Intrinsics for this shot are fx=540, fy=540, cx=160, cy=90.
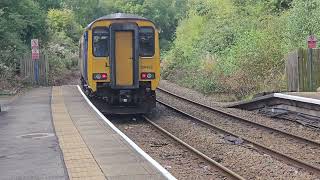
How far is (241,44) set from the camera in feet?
90.4

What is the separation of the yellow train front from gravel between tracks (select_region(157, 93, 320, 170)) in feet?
8.33

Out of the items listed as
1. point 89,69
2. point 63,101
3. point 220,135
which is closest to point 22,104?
point 63,101

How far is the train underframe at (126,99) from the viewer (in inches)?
712

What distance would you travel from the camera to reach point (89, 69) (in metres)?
18.1

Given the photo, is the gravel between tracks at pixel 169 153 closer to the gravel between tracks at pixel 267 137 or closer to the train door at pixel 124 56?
the train door at pixel 124 56

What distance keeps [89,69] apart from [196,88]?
13.2 metres

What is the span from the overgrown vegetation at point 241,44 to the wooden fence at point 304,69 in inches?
92.1

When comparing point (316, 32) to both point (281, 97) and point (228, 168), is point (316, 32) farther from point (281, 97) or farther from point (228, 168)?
point (228, 168)

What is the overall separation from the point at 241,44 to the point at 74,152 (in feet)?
61.2

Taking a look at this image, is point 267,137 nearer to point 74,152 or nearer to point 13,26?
point 74,152

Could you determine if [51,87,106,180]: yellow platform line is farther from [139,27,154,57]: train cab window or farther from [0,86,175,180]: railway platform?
[139,27,154,57]: train cab window

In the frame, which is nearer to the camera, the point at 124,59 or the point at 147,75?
the point at 124,59

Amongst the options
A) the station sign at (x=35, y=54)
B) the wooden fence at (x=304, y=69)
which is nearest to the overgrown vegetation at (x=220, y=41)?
the station sign at (x=35, y=54)

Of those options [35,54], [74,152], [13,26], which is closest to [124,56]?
[74,152]
